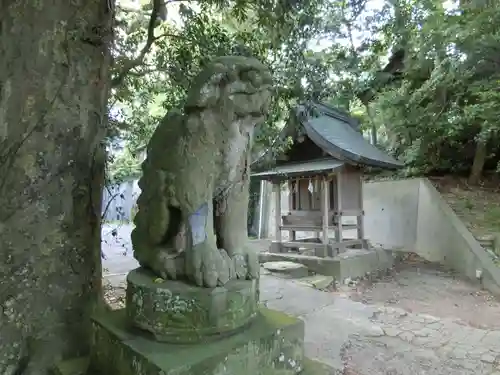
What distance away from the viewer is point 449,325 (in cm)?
421

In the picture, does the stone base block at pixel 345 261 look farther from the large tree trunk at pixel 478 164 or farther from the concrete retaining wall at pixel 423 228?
the large tree trunk at pixel 478 164

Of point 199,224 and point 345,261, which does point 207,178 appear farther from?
point 345,261

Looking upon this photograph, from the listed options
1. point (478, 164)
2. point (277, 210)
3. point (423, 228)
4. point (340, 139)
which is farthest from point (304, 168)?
point (478, 164)

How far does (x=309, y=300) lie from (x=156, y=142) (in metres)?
3.65

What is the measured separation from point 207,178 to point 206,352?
0.77 m

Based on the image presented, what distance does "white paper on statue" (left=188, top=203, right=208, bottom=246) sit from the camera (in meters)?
1.73

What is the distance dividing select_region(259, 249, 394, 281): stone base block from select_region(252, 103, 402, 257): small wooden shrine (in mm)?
208

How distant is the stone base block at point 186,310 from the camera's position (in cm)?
162

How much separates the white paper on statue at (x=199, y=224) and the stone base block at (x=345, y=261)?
5.39 metres

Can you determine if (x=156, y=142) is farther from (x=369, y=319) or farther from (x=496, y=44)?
(x=496, y=44)

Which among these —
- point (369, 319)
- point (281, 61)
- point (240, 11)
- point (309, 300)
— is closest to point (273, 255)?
point (309, 300)

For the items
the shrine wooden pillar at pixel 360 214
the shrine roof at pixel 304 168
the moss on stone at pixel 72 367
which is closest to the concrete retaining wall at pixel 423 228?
the shrine wooden pillar at pixel 360 214

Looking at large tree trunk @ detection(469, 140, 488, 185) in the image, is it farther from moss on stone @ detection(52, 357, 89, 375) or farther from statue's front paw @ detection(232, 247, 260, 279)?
moss on stone @ detection(52, 357, 89, 375)

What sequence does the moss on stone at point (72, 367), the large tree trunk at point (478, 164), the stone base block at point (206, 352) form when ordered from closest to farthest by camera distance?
the stone base block at point (206, 352)
the moss on stone at point (72, 367)
the large tree trunk at point (478, 164)
